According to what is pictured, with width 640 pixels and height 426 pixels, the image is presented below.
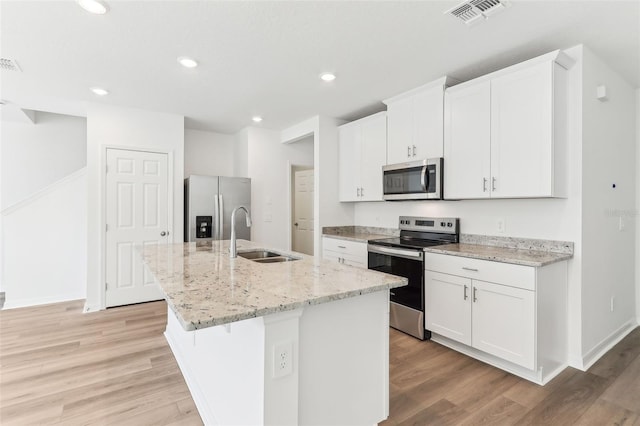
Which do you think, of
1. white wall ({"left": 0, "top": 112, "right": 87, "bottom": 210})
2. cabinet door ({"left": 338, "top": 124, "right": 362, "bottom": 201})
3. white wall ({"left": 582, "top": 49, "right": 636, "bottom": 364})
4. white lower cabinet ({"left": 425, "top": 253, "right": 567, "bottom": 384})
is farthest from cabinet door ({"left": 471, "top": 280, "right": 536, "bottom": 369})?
white wall ({"left": 0, "top": 112, "right": 87, "bottom": 210})

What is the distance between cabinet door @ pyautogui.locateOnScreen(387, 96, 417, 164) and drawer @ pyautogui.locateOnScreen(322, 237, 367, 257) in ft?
3.38

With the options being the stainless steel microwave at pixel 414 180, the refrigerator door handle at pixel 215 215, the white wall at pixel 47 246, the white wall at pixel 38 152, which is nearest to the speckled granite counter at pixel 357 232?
the stainless steel microwave at pixel 414 180

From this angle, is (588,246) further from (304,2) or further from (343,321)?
(304,2)

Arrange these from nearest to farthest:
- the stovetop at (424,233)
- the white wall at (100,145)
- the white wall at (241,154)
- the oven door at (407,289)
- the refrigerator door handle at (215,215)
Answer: the oven door at (407,289), the stovetop at (424,233), the white wall at (100,145), the refrigerator door handle at (215,215), the white wall at (241,154)

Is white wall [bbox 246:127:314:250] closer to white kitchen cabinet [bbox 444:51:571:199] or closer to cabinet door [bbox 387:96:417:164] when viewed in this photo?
cabinet door [bbox 387:96:417:164]

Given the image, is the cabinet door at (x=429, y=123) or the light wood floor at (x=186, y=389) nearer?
the light wood floor at (x=186, y=389)

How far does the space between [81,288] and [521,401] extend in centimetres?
515

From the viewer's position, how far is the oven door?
2947mm

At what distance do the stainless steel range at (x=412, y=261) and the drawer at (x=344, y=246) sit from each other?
18cm

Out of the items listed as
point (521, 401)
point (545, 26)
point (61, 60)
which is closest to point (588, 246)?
point (521, 401)

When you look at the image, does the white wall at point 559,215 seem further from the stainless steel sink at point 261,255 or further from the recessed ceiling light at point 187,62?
the recessed ceiling light at point 187,62

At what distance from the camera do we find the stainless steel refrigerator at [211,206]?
4348 mm

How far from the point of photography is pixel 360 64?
277 centimetres

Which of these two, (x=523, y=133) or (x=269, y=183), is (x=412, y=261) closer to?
(x=523, y=133)
